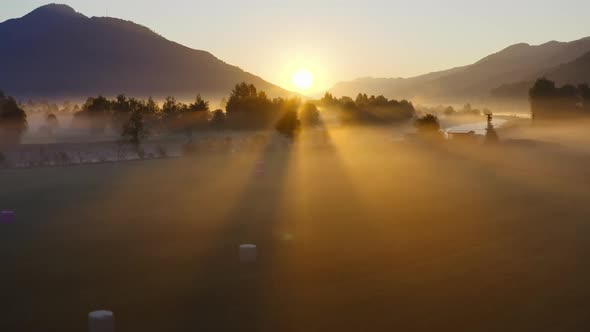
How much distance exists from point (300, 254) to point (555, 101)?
114 meters

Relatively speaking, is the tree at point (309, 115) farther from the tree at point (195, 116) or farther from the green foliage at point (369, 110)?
the tree at point (195, 116)

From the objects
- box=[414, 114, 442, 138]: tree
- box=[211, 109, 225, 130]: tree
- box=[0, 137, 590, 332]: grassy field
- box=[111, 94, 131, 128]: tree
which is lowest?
box=[414, 114, 442, 138]: tree

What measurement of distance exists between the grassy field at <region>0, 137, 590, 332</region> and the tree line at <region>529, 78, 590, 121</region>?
87.4 m

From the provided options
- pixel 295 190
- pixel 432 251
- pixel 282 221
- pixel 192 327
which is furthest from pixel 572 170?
pixel 192 327

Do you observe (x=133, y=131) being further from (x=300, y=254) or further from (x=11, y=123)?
(x=300, y=254)

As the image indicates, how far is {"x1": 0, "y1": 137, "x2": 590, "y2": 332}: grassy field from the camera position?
15.1 metres

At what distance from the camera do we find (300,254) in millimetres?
20594

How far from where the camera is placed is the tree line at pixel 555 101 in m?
124

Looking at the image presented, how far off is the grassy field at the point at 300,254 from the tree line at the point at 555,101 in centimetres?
8739

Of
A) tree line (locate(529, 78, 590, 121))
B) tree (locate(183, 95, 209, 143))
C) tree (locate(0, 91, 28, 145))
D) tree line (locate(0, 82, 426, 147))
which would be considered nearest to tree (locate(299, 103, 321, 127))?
tree line (locate(0, 82, 426, 147))

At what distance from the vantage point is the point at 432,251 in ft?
68.5

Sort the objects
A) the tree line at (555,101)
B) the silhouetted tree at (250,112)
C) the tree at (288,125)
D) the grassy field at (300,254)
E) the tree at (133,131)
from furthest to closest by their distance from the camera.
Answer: the tree line at (555,101)
the silhouetted tree at (250,112)
the tree at (288,125)
the tree at (133,131)
the grassy field at (300,254)

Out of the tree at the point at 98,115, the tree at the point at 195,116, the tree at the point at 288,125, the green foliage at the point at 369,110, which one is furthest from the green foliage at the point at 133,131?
the green foliage at the point at 369,110

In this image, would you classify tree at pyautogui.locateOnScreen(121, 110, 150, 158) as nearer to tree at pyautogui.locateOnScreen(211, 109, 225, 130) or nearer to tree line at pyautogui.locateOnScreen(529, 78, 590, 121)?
tree at pyautogui.locateOnScreen(211, 109, 225, 130)
